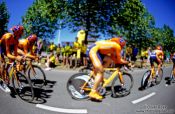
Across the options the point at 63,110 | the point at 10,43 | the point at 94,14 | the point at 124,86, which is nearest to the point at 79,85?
the point at 63,110

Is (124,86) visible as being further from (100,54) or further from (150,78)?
(150,78)

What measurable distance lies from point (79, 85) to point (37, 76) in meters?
2.52

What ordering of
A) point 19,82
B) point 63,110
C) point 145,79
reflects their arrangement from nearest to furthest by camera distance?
point 63,110 < point 19,82 < point 145,79

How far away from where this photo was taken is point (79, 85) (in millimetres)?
6004

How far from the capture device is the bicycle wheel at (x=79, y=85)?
19.4 ft

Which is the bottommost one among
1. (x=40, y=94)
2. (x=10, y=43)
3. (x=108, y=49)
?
(x=40, y=94)

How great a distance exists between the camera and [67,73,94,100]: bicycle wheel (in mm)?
5914

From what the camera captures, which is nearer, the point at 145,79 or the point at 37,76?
the point at 37,76

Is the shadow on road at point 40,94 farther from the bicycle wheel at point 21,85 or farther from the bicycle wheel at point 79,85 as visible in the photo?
the bicycle wheel at point 79,85

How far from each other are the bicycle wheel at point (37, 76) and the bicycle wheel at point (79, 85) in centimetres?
178

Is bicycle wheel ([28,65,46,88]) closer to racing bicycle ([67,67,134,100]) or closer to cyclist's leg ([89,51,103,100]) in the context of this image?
racing bicycle ([67,67,134,100])

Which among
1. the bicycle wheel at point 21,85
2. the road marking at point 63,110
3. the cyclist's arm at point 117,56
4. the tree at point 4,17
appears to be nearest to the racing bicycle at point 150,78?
the cyclist's arm at point 117,56

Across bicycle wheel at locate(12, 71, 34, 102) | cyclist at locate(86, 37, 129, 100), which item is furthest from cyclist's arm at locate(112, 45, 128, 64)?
bicycle wheel at locate(12, 71, 34, 102)

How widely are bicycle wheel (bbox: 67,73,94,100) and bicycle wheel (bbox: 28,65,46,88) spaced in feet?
5.84
